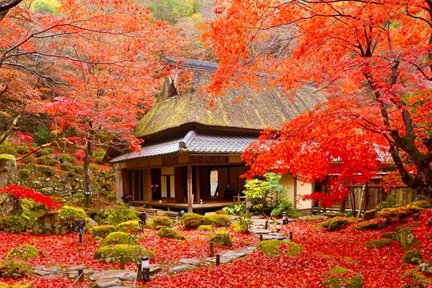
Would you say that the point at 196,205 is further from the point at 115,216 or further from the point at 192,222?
the point at 115,216

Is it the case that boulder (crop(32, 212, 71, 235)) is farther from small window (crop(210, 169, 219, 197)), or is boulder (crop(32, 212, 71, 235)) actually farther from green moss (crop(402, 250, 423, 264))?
green moss (crop(402, 250, 423, 264))

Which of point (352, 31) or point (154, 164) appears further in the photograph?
point (154, 164)

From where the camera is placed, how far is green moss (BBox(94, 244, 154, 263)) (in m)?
7.89

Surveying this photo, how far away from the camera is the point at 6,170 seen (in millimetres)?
12227

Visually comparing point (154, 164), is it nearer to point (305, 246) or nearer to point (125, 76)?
point (125, 76)

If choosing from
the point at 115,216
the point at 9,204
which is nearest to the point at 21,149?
the point at 9,204

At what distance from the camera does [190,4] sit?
127 feet

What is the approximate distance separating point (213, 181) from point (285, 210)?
5291 millimetres

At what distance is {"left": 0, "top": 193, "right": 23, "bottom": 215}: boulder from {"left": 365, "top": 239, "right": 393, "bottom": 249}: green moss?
10.9m

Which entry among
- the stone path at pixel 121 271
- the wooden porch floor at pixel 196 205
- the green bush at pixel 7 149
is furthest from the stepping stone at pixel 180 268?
the green bush at pixel 7 149

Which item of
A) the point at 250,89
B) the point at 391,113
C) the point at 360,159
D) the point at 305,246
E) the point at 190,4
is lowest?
the point at 305,246

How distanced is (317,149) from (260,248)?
12.1 feet

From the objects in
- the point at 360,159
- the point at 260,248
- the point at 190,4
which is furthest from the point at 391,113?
the point at 190,4

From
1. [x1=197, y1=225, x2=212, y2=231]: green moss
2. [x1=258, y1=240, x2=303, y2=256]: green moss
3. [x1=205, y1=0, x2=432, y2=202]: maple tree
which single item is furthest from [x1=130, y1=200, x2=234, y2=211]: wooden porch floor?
[x1=258, y1=240, x2=303, y2=256]: green moss
